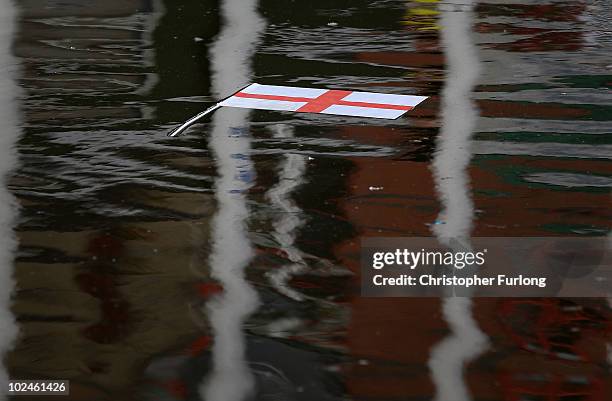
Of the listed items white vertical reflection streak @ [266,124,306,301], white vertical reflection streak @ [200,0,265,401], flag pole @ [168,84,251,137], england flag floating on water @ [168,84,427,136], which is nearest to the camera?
white vertical reflection streak @ [200,0,265,401]

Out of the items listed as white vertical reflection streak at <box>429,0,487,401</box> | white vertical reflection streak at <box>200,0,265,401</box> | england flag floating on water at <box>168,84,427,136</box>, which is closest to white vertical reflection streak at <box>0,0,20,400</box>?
white vertical reflection streak at <box>200,0,265,401</box>

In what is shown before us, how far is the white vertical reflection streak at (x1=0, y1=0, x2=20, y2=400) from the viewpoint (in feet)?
14.8

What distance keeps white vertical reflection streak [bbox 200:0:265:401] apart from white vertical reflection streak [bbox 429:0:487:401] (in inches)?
24.8

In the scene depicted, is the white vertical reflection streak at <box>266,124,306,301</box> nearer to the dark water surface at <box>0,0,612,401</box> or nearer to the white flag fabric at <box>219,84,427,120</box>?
the dark water surface at <box>0,0,612,401</box>

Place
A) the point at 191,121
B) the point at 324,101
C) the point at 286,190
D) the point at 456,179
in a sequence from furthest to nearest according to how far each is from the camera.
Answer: the point at 324,101, the point at 191,121, the point at 456,179, the point at 286,190

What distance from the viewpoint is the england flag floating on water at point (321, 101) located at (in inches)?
267

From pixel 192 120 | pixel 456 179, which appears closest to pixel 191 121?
pixel 192 120

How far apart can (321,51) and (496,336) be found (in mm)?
3707

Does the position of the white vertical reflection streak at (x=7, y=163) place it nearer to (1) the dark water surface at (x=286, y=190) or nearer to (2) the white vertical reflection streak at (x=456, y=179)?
(1) the dark water surface at (x=286, y=190)

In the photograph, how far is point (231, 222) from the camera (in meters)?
5.39

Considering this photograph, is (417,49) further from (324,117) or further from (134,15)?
(134,15)

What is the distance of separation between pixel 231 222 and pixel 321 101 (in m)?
1.71

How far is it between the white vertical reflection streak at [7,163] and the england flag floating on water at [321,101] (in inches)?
35.6

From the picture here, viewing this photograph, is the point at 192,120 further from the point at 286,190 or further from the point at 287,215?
the point at 287,215
